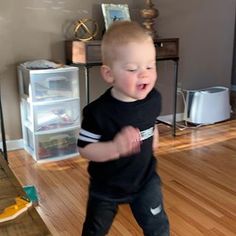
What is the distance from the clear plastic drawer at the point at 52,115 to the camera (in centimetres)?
248

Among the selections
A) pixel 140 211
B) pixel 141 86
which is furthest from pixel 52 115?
pixel 141 86

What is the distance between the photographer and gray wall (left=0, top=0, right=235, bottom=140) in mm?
2600

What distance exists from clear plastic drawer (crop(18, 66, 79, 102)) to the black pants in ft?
4.79

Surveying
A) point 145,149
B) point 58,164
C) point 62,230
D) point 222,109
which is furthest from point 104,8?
point 145,149

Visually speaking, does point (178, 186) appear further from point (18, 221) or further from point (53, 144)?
point (18, 221)

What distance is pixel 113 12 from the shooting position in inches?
109

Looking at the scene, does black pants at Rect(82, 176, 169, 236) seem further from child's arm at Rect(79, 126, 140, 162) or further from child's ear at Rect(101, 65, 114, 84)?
child's ear at Rect(101, 65, 114, 84)

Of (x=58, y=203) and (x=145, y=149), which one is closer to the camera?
(x=145, y=149)

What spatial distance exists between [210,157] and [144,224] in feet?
4.92

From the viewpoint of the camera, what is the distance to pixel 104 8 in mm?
2744

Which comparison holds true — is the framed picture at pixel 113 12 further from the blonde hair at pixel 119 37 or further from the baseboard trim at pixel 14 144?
the blonde hair at pixel 119 37

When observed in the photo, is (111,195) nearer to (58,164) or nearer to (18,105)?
(58,164)

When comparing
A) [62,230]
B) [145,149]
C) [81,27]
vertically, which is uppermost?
[81,27]

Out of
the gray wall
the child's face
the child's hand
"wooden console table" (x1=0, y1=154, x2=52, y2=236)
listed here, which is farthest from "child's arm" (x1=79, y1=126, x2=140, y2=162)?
the gray wall
